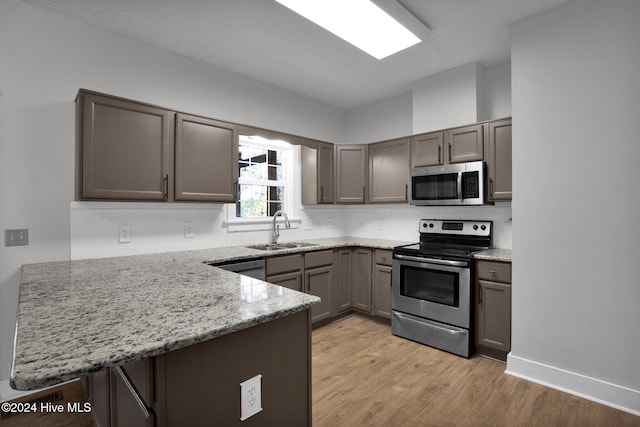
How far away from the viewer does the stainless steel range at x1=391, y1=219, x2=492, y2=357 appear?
2769mm

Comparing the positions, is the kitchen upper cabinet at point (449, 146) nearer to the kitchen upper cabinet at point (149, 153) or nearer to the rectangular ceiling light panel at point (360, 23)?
the rectangular ceiling light panel at point (360, 23)

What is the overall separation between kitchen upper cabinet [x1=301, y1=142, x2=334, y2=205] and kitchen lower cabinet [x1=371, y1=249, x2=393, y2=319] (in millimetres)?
968

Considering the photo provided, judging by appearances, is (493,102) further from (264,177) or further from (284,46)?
(264,177)

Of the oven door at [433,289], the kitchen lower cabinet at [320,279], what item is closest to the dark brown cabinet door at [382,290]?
the oven door at [433,289]

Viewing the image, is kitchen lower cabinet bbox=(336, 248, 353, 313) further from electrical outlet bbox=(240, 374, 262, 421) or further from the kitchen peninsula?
electrical outlet bbox=(240, 374, 262, 421)

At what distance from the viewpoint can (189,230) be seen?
122 inches

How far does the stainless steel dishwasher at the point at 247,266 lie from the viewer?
263 cm

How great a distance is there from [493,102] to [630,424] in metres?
2.78

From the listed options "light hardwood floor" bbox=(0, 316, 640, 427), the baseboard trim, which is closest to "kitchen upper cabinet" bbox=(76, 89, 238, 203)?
"light hardwood floor" bbox=(0, 316, 640, 427)

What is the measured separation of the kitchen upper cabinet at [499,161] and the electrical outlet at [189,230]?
111 inches

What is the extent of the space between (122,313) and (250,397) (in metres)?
0.53

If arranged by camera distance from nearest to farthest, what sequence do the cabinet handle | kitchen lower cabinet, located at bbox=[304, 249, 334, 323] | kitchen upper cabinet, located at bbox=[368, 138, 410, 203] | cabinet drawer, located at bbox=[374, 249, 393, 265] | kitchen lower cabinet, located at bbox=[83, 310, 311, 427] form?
kitchen lower cabinet, located at bbox=[83, 310, 311, 427], the cabinet handle, kitchen lower cabinet, located at bbox=[304, 249, 334, 323], cabinet drawer, located at bbox=[374, 249, 393, 265], kitchen upper cabinet, located at bbox=[368, 138, 410, 203]

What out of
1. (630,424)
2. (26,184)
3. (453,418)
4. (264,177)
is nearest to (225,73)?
(264,177)

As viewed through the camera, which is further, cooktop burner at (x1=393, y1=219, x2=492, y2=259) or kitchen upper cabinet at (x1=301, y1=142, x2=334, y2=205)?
kitchen upper cabinet at (x1=301, y1=142, x2=334, y2=205)
